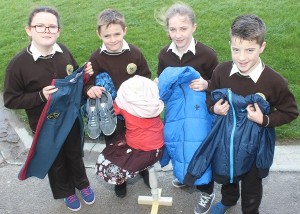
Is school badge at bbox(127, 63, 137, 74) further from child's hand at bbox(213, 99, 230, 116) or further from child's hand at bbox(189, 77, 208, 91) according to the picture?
child's hand at bbox(213, 99, 230, 116)

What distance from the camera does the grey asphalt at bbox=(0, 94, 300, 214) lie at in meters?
3.49

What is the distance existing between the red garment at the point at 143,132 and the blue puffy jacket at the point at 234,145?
0.37 meters

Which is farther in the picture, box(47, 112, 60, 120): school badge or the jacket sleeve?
box(47, 112, 60, 120): school badge

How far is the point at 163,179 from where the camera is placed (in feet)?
12.7

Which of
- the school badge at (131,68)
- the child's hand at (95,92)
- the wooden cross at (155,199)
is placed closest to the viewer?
the child's hand at (95,92)

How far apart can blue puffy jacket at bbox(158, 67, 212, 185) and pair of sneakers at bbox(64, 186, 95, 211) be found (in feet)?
3.42

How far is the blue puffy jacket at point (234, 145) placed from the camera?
2664 mm

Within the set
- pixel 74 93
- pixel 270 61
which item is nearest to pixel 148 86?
pixel 74 93

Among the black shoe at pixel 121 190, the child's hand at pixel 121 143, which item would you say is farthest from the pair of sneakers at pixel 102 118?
the black shoe at pixel 121 190

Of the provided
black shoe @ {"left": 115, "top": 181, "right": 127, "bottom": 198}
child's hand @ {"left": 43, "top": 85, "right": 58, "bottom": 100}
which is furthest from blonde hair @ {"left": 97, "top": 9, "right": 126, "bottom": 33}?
black shoe @ {"left": 115, "top": 181, "right": 127, "bottom": 198}

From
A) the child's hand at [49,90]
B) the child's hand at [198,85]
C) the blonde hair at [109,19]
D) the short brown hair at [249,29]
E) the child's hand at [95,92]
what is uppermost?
the short brown hair at [249,29]

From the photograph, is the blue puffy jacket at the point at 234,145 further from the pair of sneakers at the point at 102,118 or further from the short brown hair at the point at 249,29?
the pair of sneakers at the point at 102,118

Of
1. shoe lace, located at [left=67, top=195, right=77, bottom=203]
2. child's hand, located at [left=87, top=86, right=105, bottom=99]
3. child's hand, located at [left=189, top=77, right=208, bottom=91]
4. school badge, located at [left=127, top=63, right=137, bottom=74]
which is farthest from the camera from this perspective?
shoe lace, located at [left=67, top=195, right=77, bottom=203]

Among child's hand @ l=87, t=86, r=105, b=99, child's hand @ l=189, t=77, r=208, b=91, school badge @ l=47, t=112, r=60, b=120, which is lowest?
school badge @ l=47, t=112, r=60, b=120
